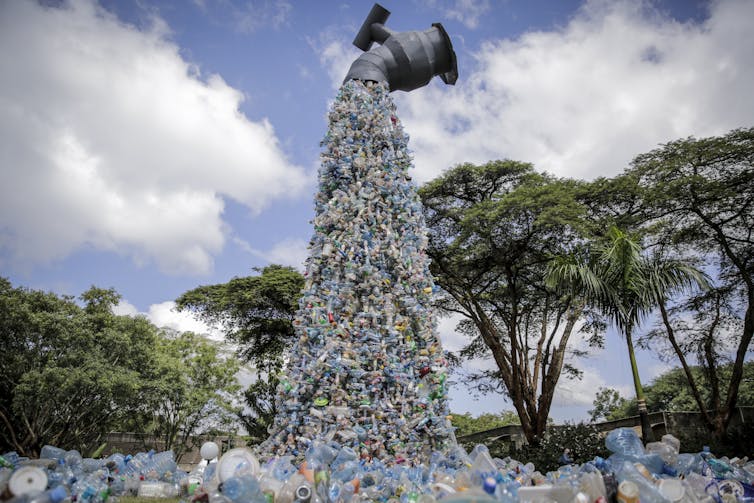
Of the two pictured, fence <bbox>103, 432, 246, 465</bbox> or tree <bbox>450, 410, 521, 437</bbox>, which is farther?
tree <bbox>450, 410, 521, 437</bbox>

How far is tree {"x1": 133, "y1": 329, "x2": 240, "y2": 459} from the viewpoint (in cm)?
1551

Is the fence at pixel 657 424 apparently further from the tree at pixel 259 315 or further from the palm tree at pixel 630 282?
the palm tree at pixel 630 282

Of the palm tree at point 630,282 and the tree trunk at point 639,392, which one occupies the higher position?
the palm tree at point 630,282

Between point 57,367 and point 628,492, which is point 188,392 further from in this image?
point 628,492

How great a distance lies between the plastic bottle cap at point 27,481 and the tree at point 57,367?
10.9 m

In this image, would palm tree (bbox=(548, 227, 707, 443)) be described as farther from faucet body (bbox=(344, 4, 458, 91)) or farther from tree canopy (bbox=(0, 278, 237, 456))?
tree canopy (bbox=(0, 278, 237, 456))

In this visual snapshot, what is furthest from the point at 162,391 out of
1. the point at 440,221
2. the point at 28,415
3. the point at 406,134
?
the point at 406,134

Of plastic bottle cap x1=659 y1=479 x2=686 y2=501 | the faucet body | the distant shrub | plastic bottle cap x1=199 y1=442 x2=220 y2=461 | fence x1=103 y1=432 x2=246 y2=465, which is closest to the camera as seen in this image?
plastic bottle cap x1=659 y1=479 x2=686 y2=501

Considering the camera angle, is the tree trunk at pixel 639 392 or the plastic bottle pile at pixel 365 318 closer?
the plastic bottle pile at pixel 365 318

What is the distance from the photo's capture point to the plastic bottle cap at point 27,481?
239 centimetres

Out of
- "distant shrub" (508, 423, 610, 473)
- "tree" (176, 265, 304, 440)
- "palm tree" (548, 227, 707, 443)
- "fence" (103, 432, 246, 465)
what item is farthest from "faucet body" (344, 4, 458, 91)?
"fence" (103, 432, 246, 465)

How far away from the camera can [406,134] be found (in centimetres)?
608

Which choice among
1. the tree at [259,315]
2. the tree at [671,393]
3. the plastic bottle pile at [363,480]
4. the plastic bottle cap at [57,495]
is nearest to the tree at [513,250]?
the tree at [259,315]

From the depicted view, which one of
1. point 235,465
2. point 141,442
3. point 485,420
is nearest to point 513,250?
point 235,465
